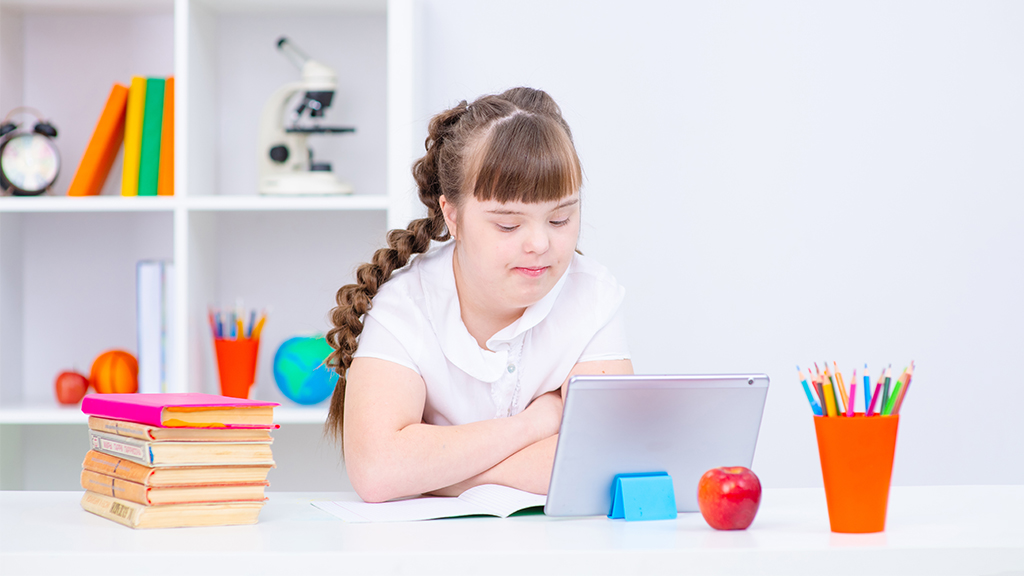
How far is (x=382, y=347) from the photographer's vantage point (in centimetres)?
135

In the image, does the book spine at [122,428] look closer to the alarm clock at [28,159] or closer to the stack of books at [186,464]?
the stack of books at [186,464]

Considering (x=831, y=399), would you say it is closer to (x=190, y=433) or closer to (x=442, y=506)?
(x=442, y=506)

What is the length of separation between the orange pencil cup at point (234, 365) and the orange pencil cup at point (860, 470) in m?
1.50

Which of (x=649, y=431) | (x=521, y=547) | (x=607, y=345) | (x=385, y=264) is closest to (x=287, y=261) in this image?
(x=385, y=264)

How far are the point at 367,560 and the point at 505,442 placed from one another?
0.43 m

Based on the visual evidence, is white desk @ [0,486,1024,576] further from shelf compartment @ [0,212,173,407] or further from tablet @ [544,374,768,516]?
shelf compartment @ [0,212,173,407]

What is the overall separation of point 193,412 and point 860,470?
0.68 metres

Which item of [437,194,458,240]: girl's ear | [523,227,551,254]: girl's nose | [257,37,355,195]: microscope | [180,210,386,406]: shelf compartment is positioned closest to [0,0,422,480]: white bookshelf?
[180,210,386,406]: shelf compartment

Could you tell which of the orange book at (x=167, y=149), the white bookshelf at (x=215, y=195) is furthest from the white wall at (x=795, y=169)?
the orange book at (x=167, y=149)

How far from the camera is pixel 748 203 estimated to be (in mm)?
2316

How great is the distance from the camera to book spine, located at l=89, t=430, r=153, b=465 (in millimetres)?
968

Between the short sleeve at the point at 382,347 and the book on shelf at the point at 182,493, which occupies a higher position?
the short sleeve at the point at 382,347

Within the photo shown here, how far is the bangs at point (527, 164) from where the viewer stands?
1251 mm

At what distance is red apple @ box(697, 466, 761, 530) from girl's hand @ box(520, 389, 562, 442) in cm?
33
